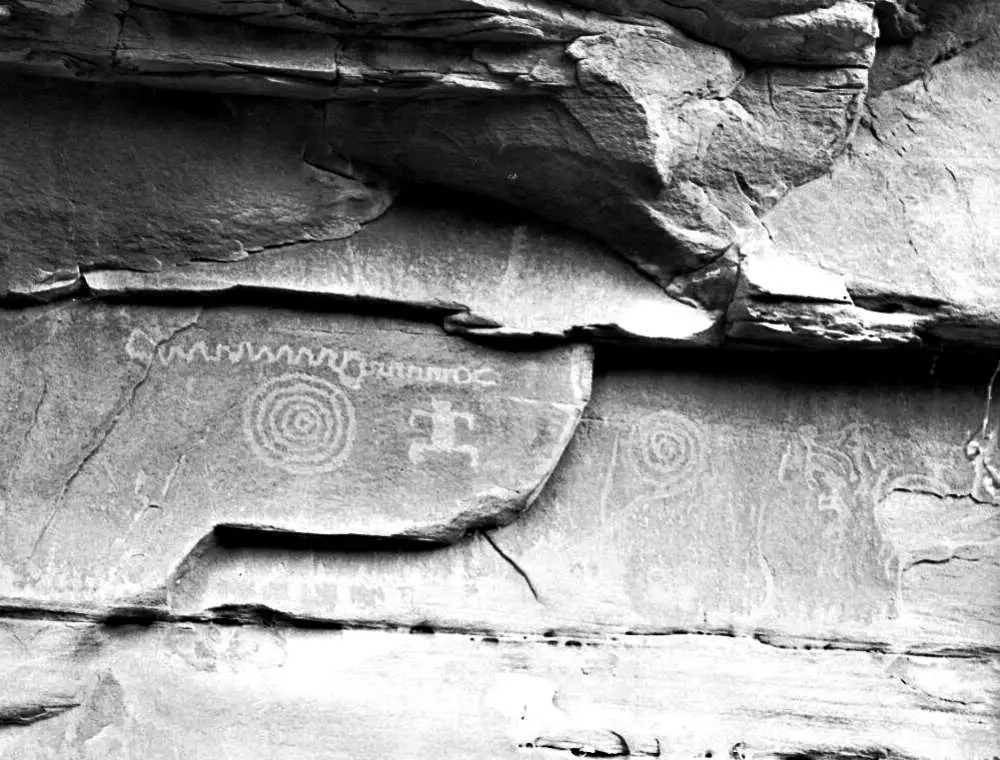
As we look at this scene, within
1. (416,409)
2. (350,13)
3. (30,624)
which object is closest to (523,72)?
(350,13)

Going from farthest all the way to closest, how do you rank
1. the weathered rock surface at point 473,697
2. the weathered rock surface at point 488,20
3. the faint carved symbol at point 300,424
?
the faint carved symbol at point 300,424 < the weathered rock surface at point 473,697 < the weathered rock surface at point 488,20

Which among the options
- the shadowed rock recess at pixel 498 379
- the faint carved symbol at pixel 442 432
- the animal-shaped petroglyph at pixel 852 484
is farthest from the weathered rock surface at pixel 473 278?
the animal-shaped petroglyph at pixel 852 484

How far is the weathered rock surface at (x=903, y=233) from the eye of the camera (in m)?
3.23

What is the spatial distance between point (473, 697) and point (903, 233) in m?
1.49

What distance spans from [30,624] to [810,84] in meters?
2.11

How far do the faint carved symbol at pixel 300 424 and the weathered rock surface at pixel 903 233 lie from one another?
933 millimetres

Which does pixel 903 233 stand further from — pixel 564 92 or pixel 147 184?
pixel 147 184

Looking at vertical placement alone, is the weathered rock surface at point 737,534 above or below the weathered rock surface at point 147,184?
below

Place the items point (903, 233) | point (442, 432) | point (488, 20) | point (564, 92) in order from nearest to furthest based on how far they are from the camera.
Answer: point (488, 20)
point (564, 92)
point (442, 432)
point (903, 233)

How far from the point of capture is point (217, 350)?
324cm

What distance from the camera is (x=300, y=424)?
322 centimetres

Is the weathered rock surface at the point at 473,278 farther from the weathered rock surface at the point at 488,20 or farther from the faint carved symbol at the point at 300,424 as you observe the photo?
the weathered rock surface at the point at 488,20

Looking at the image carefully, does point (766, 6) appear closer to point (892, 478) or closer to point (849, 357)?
point (849, 357)

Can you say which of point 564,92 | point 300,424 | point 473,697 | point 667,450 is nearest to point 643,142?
point 564,92
